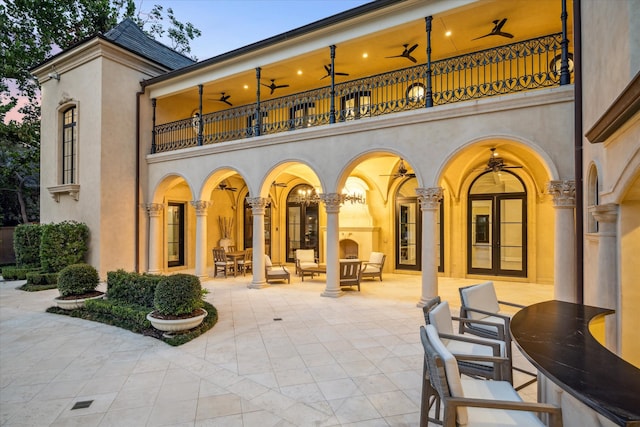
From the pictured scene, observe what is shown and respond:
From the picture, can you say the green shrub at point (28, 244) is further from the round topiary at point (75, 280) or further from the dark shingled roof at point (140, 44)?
the dark shingled roof at point (140, 44)

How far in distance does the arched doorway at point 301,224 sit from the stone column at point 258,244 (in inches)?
187

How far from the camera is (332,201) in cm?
898

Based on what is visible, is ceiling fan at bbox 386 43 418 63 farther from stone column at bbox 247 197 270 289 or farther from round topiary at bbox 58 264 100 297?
round topiary at bbox 58 264 100 297

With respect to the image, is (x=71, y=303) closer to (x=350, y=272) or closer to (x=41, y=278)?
(x=41, y=278)

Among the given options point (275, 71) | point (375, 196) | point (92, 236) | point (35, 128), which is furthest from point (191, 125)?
point (35, 128)

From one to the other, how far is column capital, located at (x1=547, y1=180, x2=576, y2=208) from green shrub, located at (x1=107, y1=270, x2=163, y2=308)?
7.64 metres

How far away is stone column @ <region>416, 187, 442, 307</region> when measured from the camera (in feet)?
25.1

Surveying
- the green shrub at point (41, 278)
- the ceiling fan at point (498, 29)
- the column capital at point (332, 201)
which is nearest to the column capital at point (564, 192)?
the ceiling fan at point (498, 29)

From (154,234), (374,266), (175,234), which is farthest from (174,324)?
(175,234)

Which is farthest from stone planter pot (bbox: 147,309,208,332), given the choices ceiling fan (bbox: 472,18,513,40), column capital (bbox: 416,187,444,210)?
ceiling fan (bbox: 472,18,513,40)

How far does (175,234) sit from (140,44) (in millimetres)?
7765

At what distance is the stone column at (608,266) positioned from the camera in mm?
3953

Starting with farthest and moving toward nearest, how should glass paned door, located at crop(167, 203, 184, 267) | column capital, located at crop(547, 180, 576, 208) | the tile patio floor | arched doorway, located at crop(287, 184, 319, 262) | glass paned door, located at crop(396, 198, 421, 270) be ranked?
arched doorway, located at crop(287, 184, 319, 262), glass paned door, located at crop(167, 203, 184, 267), glass paned door, located at crop(396, 198, 421, 270), column capital, located at crop(547, 180, 576, 208), the tile patio floor

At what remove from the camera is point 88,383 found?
4188 mm
